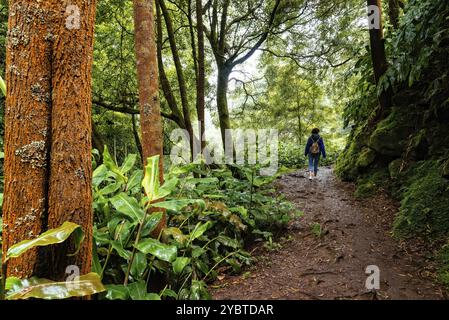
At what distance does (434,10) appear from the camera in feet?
15.7

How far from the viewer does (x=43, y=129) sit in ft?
6.26

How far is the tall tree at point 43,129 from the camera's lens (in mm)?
1878

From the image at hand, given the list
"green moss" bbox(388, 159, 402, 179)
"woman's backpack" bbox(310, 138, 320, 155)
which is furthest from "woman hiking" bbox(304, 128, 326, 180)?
"green moss" bbox(388, 159, 402, 179)

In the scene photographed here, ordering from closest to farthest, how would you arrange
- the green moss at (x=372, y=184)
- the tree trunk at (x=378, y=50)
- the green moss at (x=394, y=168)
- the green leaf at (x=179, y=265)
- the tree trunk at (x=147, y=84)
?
the green leaf at (x=179, y=265) < the tree trunk at (x=147, y=84) < the green moss at (x=394, y=168) < the tree trunk at (x=378, y=50) < the green moss at (x=372, y=184)

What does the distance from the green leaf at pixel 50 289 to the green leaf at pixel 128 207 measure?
1219 millimetres

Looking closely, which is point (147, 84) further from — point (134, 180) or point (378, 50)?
point (378, 50)

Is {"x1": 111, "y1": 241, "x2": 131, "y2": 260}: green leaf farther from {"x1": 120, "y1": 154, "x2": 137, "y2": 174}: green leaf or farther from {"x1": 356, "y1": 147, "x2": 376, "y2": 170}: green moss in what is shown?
{"x1": 356, "y1": 147, "x2": 376, "y2": 170}: green moss

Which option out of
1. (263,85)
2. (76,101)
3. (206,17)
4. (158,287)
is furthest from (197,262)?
(263,85)

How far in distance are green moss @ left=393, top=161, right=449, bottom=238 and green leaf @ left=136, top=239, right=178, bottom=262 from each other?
3.65 meters

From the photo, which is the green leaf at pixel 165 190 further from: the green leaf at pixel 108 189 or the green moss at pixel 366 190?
the green moss at pixel 366 190

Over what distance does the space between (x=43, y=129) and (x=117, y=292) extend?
1.54 m

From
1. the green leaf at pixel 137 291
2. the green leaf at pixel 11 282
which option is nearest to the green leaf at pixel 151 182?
the green leaf at pixel 137 291
